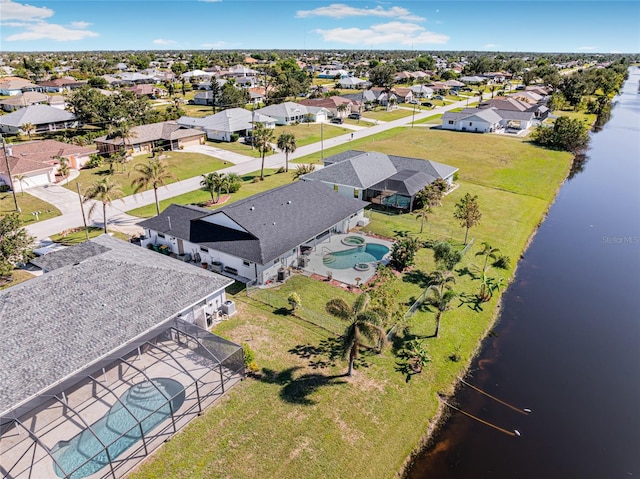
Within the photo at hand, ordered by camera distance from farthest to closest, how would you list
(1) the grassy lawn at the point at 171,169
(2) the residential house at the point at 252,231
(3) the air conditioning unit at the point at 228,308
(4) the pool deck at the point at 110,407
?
1. (1) the grassy lawn at the point at 171,169
2. (2) the residential house at the point at 252,231
3. (3) the air conditioning unit at the point at 228,308
4. (4) the pool deck at the point at 110,407

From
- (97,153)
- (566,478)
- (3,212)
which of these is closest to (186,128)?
(97,153)

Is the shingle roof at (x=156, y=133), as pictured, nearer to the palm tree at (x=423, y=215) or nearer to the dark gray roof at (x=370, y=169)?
the dark gray roof at (x=370, y=169)

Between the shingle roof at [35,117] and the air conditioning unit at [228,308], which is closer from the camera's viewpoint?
the air conditioning unit at [228,308]

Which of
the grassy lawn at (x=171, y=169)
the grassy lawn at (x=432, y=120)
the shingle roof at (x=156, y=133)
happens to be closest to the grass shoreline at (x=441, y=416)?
the grassy lawn at (x=171, y=169)

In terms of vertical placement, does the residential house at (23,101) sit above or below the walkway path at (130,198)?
above

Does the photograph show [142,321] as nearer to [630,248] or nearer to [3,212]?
[3,212]

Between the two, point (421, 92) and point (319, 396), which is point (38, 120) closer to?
point (319, 396)

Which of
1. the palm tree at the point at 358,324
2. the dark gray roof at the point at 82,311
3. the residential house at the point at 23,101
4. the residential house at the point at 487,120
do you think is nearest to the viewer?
the dark gray roof at the point at 82,311
